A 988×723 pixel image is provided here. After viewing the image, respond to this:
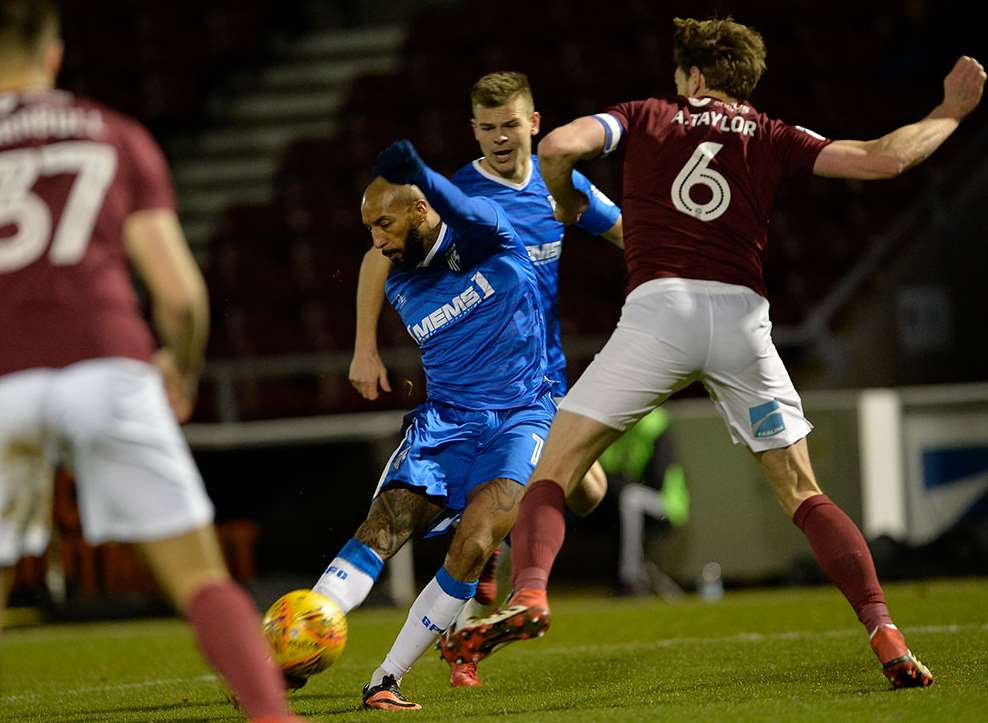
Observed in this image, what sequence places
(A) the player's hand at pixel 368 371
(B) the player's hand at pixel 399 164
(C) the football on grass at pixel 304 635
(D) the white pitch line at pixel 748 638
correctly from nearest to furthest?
(B) the player's hand at pixel 399 164 → (C) the football on grass at pixel 304 635 → (A) the player's hand at pixel 368 371 → (D) the white pitch line at pixel 748 638

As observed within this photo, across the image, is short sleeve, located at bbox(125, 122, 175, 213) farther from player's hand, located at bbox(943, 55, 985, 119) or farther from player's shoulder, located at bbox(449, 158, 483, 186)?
player's shoulder, located at bbox(449, 158, 483, 186)

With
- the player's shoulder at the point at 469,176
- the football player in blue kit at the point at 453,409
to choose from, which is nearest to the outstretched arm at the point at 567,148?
the football player in blue kit at the point at 453,409

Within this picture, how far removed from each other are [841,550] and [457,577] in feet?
4.73

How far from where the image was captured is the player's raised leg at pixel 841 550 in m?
5.27

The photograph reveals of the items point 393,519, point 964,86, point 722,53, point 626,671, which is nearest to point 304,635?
point 393,519

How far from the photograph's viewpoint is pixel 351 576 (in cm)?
584

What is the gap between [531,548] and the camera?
205 inches

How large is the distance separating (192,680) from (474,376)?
81.0 inches

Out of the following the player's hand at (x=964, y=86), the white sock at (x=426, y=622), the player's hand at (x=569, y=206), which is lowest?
the white sock at (x=426, y=622)

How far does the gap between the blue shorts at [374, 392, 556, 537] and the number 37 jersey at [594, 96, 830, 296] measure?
3.53ft

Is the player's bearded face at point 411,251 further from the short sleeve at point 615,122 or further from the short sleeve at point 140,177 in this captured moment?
the short sleeve at point 140,177

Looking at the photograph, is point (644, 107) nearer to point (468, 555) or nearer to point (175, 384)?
point (468, 555)

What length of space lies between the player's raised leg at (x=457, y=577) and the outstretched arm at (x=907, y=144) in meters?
1.72

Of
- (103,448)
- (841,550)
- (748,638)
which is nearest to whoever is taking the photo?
(103,448)
